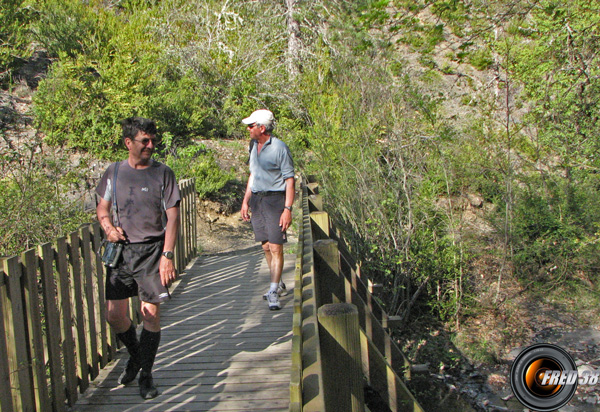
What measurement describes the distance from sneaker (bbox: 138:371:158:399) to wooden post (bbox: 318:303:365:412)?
1.95 metres

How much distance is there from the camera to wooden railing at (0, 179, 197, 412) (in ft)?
9.99

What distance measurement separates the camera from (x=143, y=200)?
379cm

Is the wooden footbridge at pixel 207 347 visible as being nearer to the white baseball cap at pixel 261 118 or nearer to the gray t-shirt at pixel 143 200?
the gray t-shirt at pixel 143 200

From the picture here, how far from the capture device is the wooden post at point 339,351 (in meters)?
2.13

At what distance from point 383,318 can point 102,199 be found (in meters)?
3.48

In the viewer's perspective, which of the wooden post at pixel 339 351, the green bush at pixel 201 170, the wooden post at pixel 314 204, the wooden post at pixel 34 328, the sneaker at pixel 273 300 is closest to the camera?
the wooden post at pixel 339 351

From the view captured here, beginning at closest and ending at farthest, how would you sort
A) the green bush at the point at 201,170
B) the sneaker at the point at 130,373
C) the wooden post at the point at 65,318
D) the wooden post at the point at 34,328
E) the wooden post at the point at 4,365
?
the wooden post at the point at 4,365 < the wooden post at the point at 34,328 < the wooden post at the point at 65,318 < the sneaker at the point at 130,373 < the green bush at the point at 201,170

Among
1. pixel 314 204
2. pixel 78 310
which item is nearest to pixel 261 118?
pixel 314 204

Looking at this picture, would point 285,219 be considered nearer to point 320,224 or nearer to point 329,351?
point 320,224

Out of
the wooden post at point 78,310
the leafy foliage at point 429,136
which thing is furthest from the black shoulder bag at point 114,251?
the leafy foliage at point 429,136

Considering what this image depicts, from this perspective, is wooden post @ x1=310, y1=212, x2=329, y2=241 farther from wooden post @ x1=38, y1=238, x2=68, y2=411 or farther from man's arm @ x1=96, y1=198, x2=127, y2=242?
wooden post @ x1=38, y1=238, x2=68, y2=411

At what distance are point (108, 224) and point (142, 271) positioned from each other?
385mm

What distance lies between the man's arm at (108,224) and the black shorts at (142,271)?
0.32 ft

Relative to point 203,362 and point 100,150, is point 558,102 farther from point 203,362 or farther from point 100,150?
point 100,150
